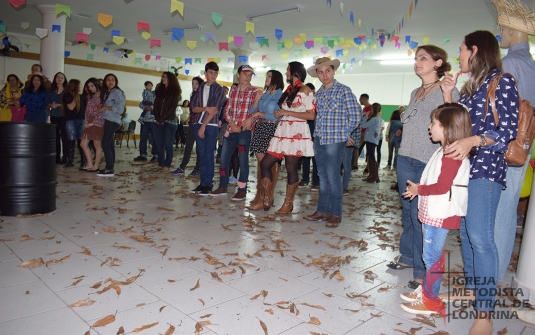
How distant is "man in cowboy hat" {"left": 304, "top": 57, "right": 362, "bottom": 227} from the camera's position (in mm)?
4320

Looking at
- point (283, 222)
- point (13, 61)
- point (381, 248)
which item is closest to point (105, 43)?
point (13, 61)

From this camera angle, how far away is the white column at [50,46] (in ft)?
33.4

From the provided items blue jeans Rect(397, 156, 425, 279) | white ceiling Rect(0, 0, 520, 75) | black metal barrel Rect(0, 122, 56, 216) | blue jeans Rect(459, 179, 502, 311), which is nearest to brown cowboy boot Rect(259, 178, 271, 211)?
blue jeans Rect(397, 156, 425, 279)

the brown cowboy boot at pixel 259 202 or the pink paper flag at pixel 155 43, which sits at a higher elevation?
the pink paper flag at pixel 155 43

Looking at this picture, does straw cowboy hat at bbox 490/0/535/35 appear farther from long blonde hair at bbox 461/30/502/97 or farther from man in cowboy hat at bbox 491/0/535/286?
long blonde hair at bbox 461/30/502/97

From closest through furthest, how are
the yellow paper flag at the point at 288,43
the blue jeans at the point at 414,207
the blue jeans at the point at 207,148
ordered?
the blue jeans at the point at 414,207
the blue jeans at the point at 207,148
the yellow paper flag at the point at 288,43

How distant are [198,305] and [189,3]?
29.0 feet

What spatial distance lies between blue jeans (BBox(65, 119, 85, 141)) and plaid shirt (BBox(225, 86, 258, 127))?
4.04 m

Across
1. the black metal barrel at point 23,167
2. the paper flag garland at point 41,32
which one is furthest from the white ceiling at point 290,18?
the black metal barrel at point 23,167

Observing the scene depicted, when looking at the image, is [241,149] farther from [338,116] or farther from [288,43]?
[288,43]

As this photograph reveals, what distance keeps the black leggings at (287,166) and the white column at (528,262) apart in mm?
2536

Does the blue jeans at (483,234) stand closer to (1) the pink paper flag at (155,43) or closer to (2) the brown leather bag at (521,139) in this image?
(2) the brown leather bag at (521,139)

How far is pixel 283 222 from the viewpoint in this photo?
4.69 meters

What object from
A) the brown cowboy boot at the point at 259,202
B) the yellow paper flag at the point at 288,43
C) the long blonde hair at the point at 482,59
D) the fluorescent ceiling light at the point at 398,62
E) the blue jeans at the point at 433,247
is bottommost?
the brown cowboy boot at the point at 259,202
